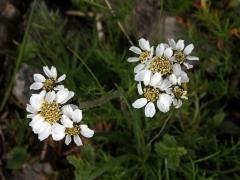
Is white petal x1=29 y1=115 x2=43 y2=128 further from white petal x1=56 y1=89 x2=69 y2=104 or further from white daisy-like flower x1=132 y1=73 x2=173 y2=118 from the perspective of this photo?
white daisy-like flower x1=132 y1=73 x2=173 y2=118

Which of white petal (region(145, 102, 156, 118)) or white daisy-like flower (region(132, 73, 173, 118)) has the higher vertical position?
white daisy-like flower (region(132, 73, 173, 118))

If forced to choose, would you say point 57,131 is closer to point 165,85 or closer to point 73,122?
point 73,122

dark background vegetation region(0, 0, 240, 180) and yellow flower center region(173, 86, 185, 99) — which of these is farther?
dark background vegetation region(0, 0, 240, 180)

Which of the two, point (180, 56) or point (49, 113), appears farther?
point (180, 56)

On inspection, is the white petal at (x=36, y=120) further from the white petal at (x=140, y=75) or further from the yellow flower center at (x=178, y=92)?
the yellow flower center at (x=178, y=92)

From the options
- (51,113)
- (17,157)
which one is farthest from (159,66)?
(17,157)

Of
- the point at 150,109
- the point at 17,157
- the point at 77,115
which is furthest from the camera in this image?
the point at 17,157

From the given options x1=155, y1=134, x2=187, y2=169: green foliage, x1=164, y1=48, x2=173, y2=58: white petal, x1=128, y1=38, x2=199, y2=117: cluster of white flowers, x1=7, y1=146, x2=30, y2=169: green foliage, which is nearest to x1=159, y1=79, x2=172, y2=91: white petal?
x1=128, y1=38, x2=199, y2=117: cluster of white flowers
